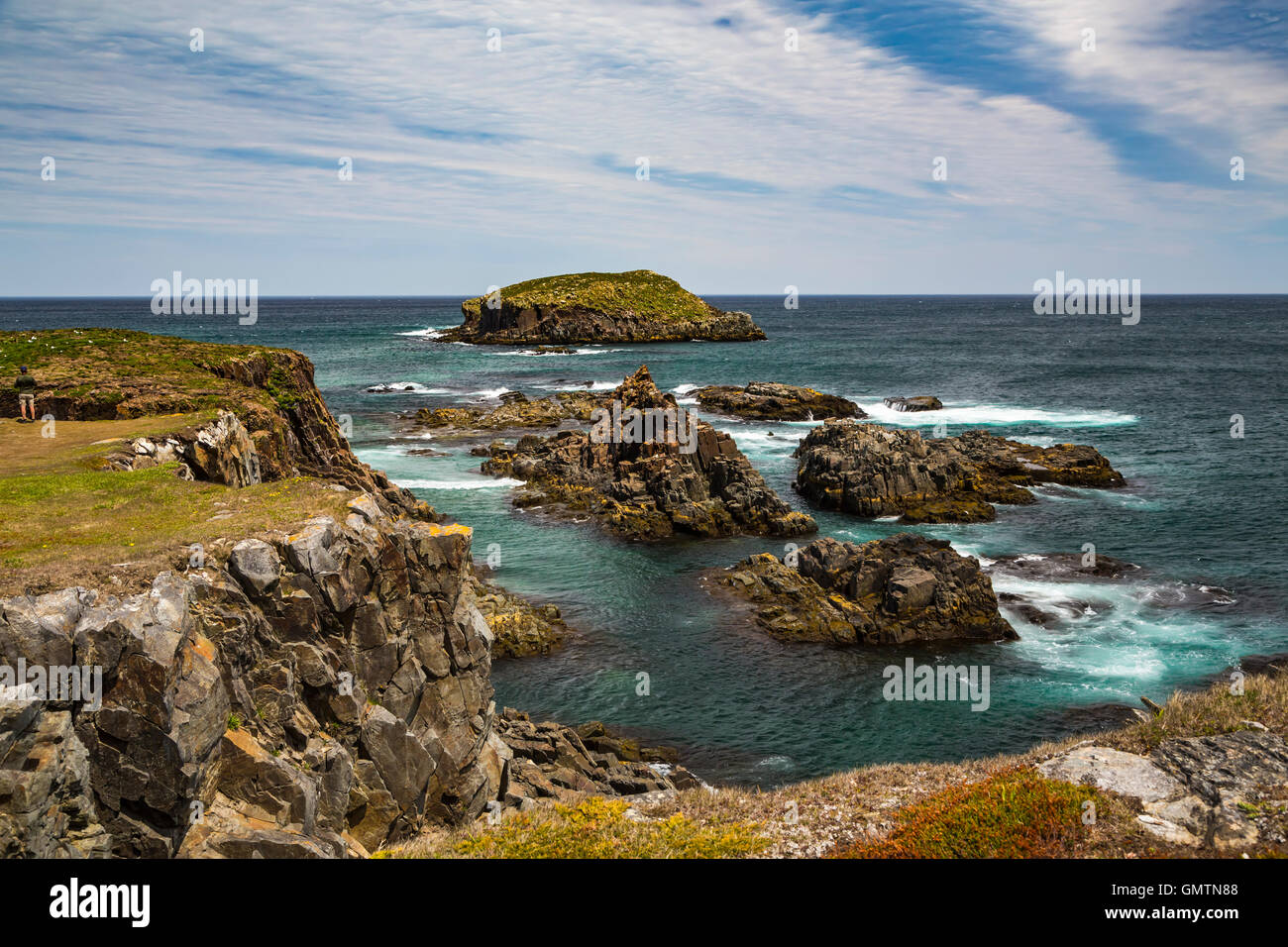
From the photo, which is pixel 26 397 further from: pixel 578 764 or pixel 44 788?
pixel 44 788

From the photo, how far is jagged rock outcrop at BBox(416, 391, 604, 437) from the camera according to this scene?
266 feet

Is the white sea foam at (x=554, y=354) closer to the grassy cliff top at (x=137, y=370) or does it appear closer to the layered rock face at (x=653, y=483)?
the layered rock face at (x=653, y=483)

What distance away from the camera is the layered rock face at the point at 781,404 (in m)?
85.1

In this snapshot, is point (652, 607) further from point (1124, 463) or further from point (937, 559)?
point (1124, 463)

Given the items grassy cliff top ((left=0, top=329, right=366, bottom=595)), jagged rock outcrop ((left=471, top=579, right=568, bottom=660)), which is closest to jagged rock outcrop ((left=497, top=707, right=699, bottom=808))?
jagged rock outcrop ((left=471, top=579, right=568, bottom=660))

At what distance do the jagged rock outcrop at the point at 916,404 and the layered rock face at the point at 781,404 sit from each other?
15.2 feet

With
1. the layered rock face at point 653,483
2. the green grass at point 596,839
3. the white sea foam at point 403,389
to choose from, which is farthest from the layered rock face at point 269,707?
the white sea foam at point 403,389

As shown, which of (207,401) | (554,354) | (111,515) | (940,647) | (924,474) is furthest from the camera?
(554,354)

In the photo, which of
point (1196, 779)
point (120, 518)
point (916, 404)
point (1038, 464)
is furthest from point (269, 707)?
point (916, 404)

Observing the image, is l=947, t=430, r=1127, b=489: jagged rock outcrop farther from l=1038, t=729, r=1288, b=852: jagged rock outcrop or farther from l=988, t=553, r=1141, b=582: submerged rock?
l=1038, t=729, r=1288, b=852: jagged rock outcrop

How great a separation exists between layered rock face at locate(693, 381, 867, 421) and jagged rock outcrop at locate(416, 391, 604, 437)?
13820mm

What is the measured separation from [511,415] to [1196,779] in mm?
A: 74102

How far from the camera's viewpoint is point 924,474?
52.8m

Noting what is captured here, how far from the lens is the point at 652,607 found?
37875 mm
